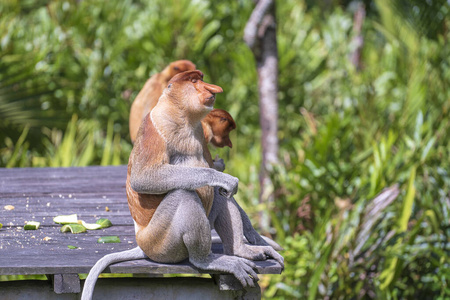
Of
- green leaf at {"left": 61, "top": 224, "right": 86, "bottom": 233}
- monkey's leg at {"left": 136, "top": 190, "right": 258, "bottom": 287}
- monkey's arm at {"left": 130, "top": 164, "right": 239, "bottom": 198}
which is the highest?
monkey's arm at {"left": 130, "top": 164, "right": 239, "bottom": 198}

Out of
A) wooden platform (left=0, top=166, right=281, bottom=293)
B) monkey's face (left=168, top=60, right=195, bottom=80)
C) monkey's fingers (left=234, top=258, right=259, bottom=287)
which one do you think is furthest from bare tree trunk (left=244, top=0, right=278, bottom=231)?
monkey's fingers (left=234, top=258, right=259, bottom=287)

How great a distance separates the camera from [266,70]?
5.24m

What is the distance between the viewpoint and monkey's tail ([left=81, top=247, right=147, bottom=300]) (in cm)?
206

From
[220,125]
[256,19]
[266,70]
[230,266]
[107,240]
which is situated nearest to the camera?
[230,266]

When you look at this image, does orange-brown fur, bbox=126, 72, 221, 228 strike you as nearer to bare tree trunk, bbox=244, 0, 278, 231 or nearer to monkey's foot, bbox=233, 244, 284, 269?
monkey's foot, bbox=233, 244, 284, 269

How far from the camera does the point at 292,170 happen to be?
15.4 ft

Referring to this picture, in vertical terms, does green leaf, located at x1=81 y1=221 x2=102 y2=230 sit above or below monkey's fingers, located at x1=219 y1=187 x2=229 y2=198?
below

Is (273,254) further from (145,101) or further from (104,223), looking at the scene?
(145,101)

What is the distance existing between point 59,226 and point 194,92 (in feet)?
3.60

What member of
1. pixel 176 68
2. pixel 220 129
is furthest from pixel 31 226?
pixel 176 68

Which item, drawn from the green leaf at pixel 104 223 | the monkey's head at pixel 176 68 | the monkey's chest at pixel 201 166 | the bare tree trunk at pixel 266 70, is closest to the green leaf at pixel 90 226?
the green leaf at pixel 104 223

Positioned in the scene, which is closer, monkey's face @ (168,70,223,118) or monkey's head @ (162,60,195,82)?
monkey's face @ (168,70,223,118)

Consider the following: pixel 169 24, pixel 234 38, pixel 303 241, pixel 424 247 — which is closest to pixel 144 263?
pixel 303 241

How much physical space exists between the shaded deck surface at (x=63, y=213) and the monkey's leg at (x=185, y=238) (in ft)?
0.18
